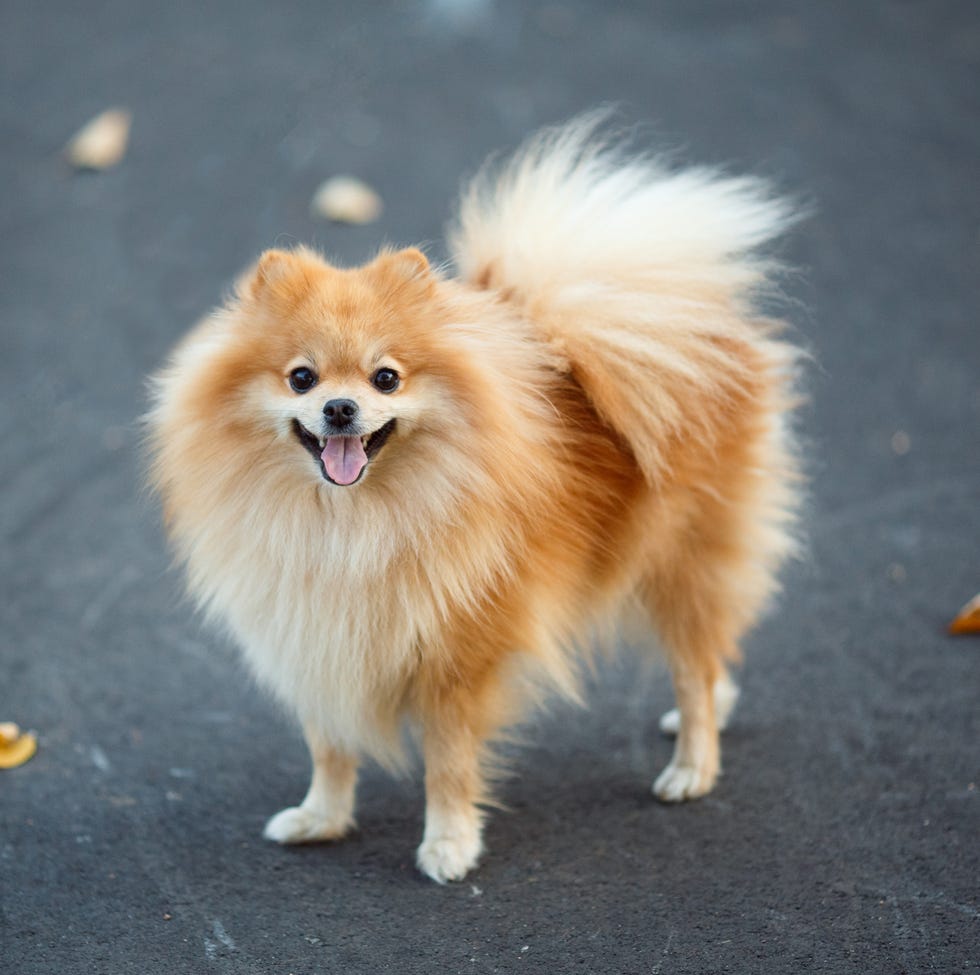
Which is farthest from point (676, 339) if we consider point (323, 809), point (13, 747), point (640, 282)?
point (13, 747)

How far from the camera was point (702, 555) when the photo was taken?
292 centimetres

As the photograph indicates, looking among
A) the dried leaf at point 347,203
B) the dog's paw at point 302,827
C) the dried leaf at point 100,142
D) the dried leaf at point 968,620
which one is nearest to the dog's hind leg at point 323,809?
the dog's paw at point 302,827

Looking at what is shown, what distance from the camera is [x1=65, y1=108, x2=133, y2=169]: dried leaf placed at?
632cm

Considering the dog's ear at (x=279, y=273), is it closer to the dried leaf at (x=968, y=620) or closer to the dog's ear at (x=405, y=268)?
the dog's ear at (x=405, y=268)

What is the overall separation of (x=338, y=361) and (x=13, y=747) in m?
1.60

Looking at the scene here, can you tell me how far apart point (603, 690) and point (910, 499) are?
63.0 inches

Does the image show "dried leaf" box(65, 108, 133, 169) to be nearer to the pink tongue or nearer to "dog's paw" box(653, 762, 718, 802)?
the pink tongue

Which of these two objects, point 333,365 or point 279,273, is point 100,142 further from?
point 333,365

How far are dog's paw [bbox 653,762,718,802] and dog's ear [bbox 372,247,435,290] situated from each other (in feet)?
4.83

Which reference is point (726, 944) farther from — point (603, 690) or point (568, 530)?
point (603, 690)

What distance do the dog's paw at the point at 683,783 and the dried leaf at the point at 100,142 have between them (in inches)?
196

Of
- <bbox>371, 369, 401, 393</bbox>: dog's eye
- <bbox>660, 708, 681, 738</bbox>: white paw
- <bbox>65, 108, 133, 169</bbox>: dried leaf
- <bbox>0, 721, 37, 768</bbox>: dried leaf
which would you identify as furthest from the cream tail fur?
<bbox>65, 108, 133, 169</bbox>: dried leaf

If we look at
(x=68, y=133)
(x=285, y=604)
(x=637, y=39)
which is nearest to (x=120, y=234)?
(x=68, y=133)

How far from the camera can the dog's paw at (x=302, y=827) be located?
2805 millimetres
